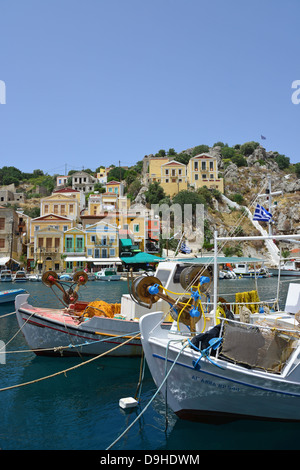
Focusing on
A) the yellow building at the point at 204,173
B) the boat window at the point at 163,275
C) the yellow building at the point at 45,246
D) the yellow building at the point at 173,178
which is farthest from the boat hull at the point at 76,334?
the yellow building at the point at 204,173

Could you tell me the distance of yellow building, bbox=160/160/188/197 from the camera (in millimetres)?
81875

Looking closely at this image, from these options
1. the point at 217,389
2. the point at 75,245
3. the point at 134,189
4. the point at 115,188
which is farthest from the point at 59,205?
the point at 217,389

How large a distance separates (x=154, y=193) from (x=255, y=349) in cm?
7259

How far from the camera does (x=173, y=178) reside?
83000mm

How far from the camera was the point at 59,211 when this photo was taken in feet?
224

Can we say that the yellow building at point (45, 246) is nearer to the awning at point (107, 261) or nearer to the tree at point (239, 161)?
the awning at point (107, 261)

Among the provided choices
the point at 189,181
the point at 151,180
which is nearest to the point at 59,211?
the point at 151,180

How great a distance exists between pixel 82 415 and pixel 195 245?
6053 cm

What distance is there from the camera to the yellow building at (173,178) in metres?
81.9

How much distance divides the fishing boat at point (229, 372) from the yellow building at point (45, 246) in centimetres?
5357

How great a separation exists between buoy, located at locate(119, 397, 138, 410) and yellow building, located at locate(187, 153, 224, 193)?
75.8 m

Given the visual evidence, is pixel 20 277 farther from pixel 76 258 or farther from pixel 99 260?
pixel 99 260
